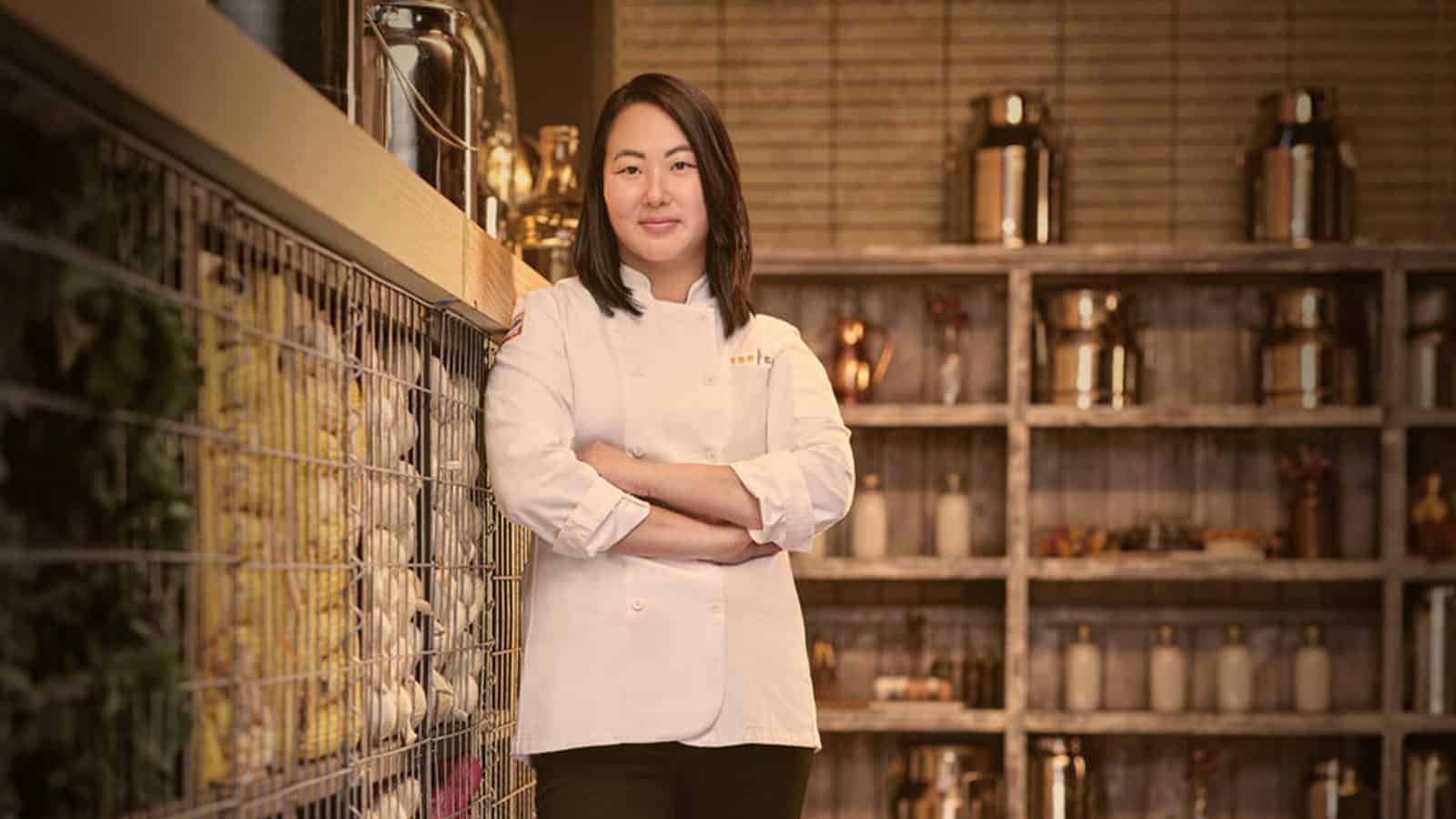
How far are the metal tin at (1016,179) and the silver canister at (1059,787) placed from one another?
1.23m

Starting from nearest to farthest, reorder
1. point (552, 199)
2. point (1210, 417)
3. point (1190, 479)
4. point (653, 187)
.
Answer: point (653, 187), point (552, 199), point (1210, 417), point (1190, 479)

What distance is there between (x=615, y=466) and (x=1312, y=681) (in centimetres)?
289

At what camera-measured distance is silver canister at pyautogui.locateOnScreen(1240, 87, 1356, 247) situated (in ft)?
13.2

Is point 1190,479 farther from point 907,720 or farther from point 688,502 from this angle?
point 688,502

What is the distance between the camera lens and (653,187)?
1748mm

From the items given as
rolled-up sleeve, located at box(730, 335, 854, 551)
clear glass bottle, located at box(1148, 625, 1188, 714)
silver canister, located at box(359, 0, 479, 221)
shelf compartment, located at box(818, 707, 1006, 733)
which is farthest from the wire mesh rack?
clear glass bottle, located at box(1148, 625, 1188, 714)

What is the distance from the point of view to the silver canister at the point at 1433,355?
4.04 metres

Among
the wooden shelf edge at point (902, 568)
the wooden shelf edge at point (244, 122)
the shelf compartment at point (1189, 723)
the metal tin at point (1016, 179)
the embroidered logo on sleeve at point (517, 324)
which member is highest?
the metal tin at point (1016, 179)

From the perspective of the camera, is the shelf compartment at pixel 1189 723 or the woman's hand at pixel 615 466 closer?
the woman's hand at pixel 615 466

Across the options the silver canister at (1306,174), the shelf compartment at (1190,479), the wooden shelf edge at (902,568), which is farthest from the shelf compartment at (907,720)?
the silver canister at (1306,174)

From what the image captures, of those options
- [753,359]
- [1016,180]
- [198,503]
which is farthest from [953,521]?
[198,503]

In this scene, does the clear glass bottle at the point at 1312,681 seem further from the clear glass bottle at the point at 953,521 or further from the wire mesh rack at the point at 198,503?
the wire mesh rack at the point at 198,503

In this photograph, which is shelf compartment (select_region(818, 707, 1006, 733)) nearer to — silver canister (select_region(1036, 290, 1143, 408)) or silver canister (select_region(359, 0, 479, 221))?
silver canister (select_region(1036, 290, 1143, 408))

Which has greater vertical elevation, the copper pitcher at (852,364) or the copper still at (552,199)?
the copper still at (552,199)
